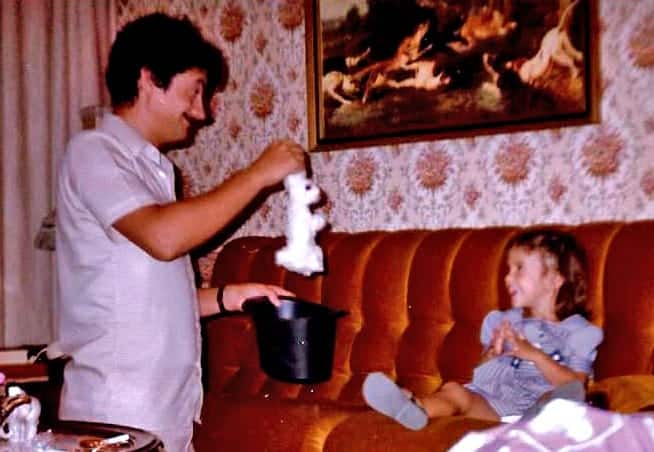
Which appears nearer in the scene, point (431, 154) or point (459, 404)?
point (459, 404)

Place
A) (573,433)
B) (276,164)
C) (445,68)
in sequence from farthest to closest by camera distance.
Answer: (445,68)
(276,164)
(573,433)

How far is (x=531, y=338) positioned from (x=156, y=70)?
128cm

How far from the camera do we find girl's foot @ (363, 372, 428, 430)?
2.29m

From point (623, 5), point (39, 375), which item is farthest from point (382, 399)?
point (39, 375)

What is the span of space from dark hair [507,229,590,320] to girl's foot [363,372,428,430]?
0.57 meters

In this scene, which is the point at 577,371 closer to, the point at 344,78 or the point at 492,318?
the point at 492,318

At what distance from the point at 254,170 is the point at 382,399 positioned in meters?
0.69

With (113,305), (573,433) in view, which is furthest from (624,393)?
(113,305)

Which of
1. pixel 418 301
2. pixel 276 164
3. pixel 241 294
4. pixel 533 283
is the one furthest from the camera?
pixel 418 301

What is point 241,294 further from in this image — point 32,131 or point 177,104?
point 32,131

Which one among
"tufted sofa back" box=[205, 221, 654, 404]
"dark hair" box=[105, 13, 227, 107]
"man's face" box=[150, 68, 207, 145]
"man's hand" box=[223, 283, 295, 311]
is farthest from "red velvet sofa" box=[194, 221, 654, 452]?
"dark hair" box=[105, 13, 227, 107]

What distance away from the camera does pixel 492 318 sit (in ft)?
8.87

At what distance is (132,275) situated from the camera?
2.07 metres

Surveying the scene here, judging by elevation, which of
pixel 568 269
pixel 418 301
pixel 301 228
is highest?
pixel 301 228
